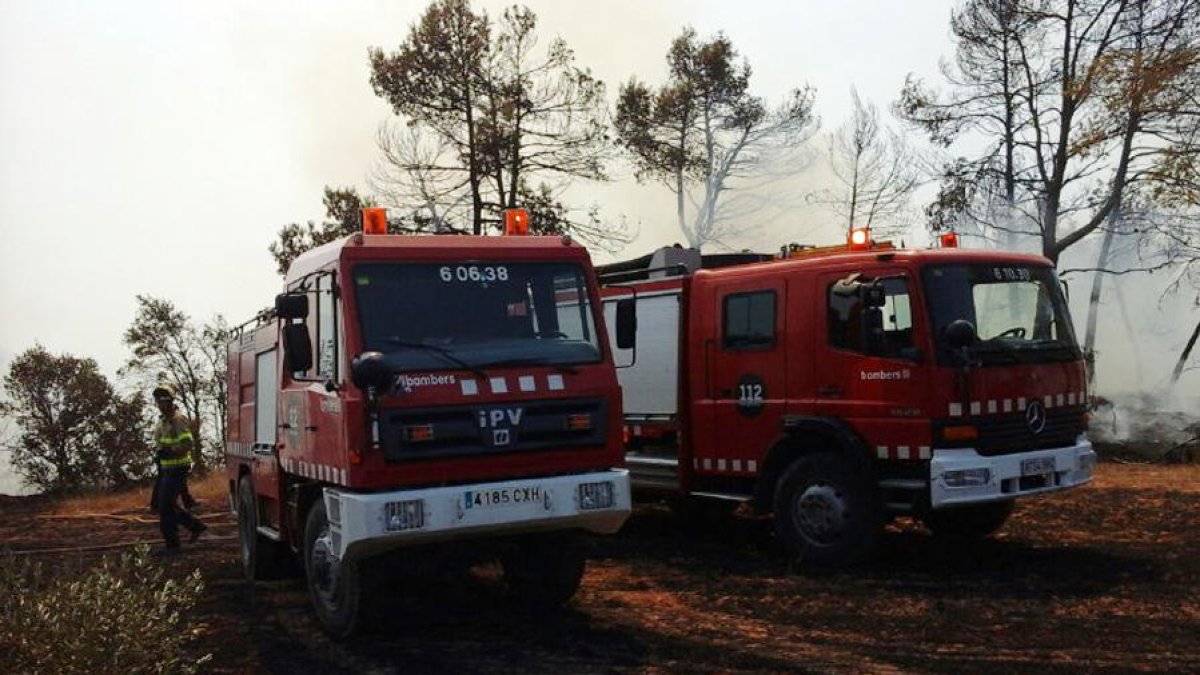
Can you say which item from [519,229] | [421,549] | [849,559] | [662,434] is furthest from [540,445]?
[662,434]

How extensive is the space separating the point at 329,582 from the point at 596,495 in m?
1.87

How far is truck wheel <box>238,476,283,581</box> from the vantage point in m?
9.62

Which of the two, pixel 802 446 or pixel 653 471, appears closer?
pixel 802 446

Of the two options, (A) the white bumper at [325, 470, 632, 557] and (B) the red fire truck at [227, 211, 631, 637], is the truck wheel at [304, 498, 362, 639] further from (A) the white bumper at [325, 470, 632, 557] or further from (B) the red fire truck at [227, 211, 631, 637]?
(A) the white bumper at [325, 470, 632, 557]

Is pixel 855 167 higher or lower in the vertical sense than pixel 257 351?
higher

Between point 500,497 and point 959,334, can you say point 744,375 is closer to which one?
point 959,334

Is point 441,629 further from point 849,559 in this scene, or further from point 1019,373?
point 1019,373

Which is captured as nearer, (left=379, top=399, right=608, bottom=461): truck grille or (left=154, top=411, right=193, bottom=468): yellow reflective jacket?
(left=379, top=399, right=608, bottom=461): truck grille

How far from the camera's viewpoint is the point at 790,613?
7277 millimetres

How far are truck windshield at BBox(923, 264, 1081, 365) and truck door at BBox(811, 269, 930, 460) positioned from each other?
20cm

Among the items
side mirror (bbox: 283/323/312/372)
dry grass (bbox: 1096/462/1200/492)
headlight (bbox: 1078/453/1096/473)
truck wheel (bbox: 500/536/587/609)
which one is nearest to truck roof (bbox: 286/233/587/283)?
side mirror (bbox: 283/323/312/372)

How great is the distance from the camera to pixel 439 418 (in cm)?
667

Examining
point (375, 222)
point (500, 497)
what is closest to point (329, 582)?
point (500, 497)

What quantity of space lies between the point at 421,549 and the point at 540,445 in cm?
103
